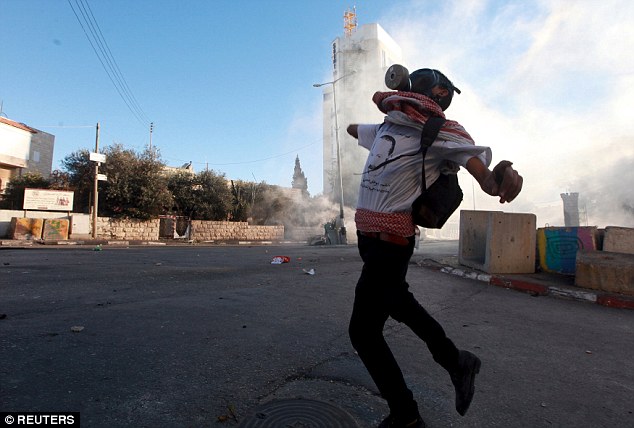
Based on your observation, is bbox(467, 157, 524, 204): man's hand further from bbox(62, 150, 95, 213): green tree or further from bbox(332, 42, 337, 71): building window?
bbox(332, 42, 337, 71): building window

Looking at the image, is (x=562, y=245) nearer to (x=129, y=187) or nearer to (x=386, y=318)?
(x=386, y=318)

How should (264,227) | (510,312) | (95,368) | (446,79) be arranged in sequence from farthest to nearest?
1. (264,227)
2. (510,312)
3. (95,368)
4. (446,79)

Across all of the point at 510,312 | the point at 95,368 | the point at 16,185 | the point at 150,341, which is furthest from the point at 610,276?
the point at 16,185

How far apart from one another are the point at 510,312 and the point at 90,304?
4164 mm

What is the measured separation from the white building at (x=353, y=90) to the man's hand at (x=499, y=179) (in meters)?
34.4

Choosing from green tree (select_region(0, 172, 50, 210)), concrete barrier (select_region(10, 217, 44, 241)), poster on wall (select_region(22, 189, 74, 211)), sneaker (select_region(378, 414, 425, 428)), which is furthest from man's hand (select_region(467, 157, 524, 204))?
green tree (select_region(0, 172, 50, 210))

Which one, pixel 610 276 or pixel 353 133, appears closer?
pixel 353 133

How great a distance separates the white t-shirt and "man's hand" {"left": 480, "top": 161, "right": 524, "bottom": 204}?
0.11m

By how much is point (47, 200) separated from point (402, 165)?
20.5m

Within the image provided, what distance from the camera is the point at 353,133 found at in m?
2.06

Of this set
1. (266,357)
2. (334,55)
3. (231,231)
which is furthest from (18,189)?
(334,55)

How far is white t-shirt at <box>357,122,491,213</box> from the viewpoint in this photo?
1440 millimetres

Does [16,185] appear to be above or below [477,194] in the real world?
below

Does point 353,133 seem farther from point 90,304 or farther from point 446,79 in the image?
point 90,304
